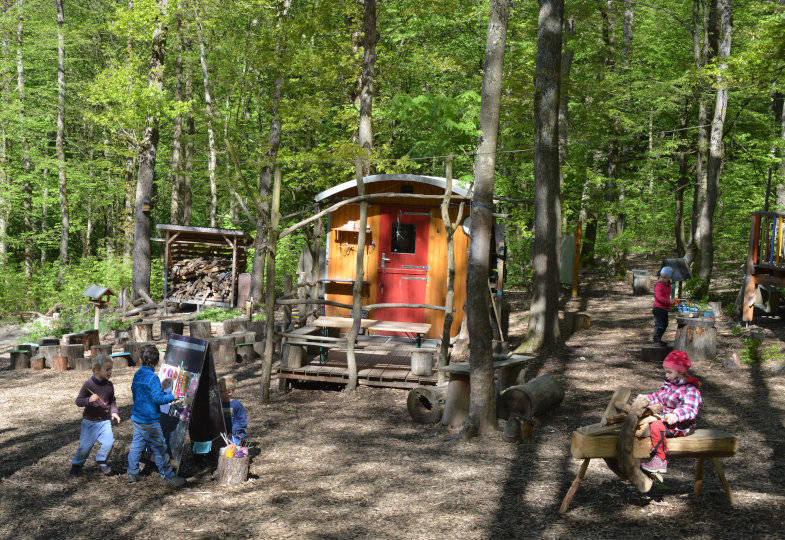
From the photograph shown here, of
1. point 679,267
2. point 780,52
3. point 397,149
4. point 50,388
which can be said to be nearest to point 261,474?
point 50,388

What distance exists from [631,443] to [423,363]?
5.81m

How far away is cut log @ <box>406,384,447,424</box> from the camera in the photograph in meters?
9.20

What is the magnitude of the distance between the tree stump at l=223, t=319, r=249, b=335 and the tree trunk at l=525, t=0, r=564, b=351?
6953mm

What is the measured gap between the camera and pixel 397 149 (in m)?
23.3

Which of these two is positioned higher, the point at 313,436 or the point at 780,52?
the point at 780,52

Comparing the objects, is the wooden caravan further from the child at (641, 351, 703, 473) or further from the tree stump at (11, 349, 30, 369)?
the child at (641, 351, 703, 473)

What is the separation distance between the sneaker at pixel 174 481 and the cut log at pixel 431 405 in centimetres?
355

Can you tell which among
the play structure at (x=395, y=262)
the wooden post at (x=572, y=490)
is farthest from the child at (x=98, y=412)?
the play structure at (x=395, y=262)

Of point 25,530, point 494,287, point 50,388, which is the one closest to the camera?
point 25,530

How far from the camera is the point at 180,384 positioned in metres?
7.19

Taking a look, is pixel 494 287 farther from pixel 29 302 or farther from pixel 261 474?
pixel 29 302

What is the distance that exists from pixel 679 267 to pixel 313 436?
31.9ft

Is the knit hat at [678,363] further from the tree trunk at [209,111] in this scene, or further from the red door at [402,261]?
the tree trunk at [209,111]

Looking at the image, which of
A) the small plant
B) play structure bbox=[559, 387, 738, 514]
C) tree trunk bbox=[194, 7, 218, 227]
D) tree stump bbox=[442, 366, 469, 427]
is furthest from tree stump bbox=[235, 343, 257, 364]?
tree trunk bbox=[194, 7, 218, 227]
